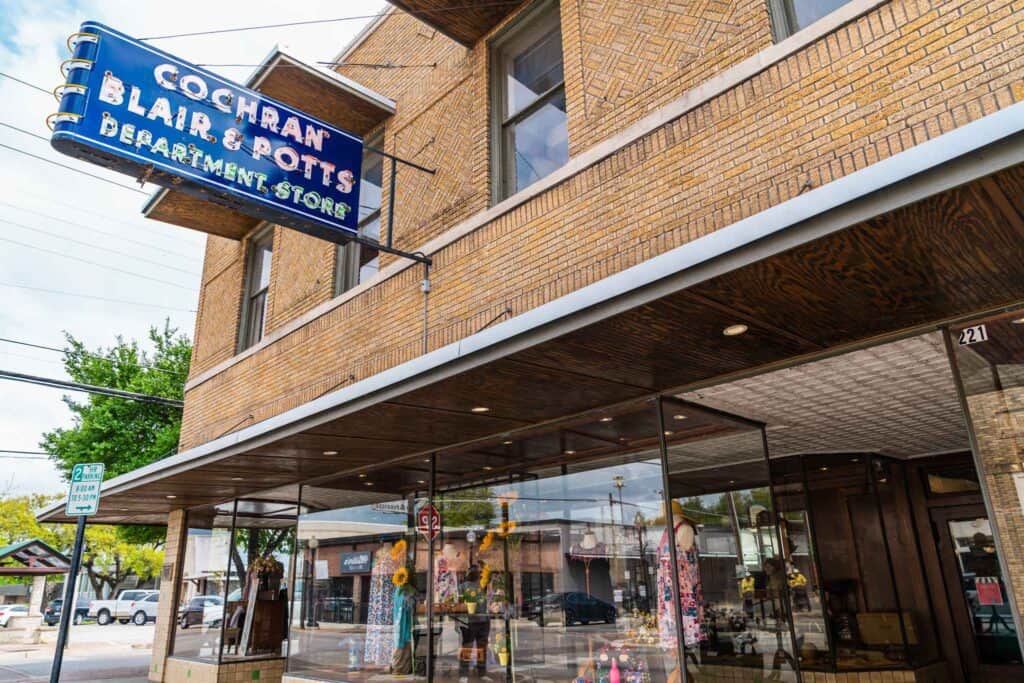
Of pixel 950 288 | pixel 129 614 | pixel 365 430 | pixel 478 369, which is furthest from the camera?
pixel 129 614

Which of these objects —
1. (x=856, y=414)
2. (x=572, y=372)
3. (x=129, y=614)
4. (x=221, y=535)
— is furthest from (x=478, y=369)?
(x=129, y=614)

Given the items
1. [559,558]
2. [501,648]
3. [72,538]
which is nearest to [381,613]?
[501,648]

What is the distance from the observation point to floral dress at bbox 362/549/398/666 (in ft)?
29.8

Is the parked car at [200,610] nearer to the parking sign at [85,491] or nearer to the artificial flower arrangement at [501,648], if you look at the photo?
the parking sign at [85,491]

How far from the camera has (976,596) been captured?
10.2m

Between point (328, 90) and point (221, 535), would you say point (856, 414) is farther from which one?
point (221, 535)

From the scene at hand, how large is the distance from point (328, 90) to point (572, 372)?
616 centimetres

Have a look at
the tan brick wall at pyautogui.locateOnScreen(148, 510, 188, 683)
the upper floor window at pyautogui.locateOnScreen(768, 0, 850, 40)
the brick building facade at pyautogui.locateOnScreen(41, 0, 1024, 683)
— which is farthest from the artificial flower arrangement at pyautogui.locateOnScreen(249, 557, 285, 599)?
the upper floor window at pyautogui.locateOnScreen(768, 0, 850, 40)

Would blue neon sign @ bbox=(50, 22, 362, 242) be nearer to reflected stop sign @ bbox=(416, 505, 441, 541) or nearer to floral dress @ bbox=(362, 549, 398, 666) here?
reflected stop sign @ bbox=(416, 505, 441, 541)

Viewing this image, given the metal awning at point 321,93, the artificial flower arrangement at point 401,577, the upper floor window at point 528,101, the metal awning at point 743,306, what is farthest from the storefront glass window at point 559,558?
the metal awning at point 321,93

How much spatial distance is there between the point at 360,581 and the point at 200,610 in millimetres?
5781

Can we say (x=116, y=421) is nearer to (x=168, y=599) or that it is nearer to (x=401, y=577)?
(x=168, y=599)

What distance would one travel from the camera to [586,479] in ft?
23.1

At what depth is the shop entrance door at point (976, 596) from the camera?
9.85m
